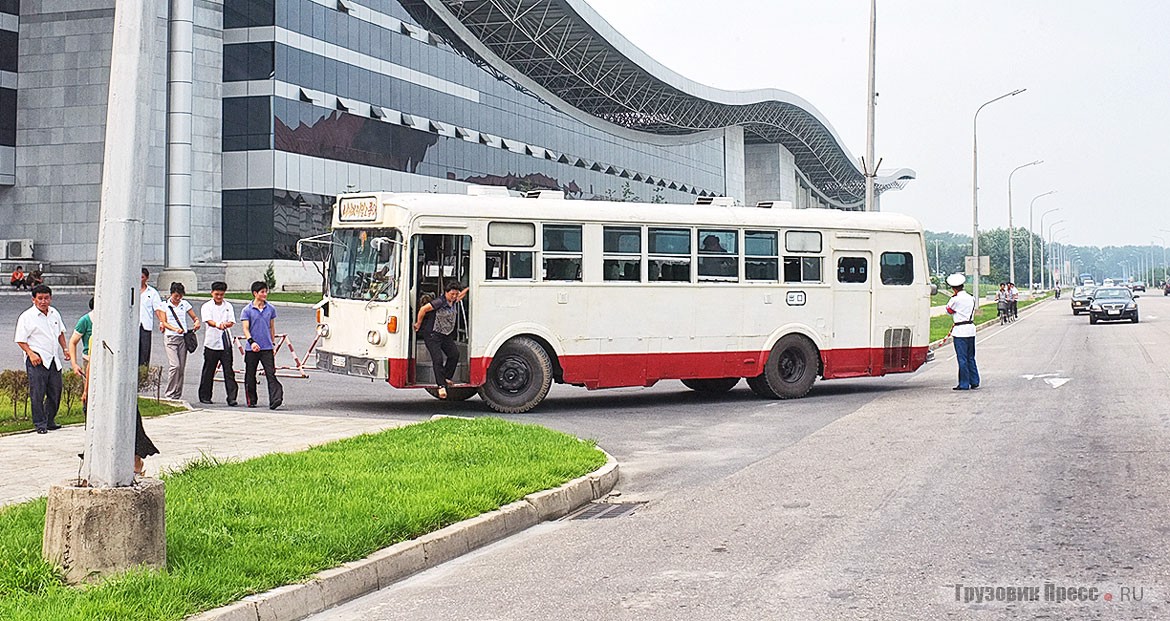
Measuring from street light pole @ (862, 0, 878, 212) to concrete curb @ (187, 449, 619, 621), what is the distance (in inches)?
940

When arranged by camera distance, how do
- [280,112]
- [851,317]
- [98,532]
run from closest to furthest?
[98,532], [851,317], [280,112]

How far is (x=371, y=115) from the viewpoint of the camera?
58.2 m

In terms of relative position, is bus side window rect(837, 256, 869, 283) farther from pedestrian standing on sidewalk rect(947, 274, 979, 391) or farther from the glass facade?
the glass facade

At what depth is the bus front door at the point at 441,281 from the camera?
659 inches

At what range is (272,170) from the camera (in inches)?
2094

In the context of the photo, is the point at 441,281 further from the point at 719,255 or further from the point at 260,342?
the point at 719,255

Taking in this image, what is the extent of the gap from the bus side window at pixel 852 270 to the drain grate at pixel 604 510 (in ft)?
→ 34.9

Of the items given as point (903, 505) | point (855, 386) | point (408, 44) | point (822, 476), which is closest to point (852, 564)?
point (903, 505)

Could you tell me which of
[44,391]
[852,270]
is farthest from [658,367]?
[44,391]

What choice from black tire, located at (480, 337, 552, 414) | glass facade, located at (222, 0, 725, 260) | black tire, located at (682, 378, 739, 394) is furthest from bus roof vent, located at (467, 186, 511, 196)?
glass facade, located at (222, 0, 725, 260)

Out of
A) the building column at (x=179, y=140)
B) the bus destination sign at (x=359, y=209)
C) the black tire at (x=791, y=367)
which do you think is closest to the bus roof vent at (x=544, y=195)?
the bus destination sign at (x=359, y=209)

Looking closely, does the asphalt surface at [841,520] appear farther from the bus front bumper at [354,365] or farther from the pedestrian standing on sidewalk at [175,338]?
the pedestrian standing on sidewalk at [175,338]

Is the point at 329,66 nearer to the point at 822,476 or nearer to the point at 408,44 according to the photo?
the point at 408,44

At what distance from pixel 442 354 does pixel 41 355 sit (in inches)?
198
